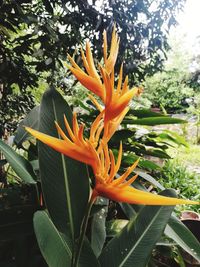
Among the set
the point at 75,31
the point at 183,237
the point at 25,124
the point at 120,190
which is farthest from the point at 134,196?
the point at 75,31

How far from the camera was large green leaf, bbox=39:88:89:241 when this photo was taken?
0.67 meters

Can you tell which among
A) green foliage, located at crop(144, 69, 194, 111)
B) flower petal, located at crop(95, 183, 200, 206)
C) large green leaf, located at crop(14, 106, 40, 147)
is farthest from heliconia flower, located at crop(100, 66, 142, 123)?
green foliage, located at crop(144, 69, 194, 111)

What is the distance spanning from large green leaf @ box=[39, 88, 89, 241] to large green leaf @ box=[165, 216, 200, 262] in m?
0.35

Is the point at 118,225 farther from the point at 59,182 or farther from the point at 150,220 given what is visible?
the point at 59,182

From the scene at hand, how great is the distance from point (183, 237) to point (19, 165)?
0.53 m

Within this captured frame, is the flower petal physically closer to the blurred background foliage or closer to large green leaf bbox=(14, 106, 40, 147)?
large green leaf bbox=(14, 106, 40, 147)

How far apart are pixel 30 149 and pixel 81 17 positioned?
2.51ft

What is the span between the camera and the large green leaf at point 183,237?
86 centimetres

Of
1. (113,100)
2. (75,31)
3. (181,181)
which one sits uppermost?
(75,31)

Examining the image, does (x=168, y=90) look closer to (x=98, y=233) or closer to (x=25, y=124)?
(x=25, y=124)

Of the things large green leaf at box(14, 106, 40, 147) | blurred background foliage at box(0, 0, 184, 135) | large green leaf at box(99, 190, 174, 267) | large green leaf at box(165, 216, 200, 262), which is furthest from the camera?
blurred background foliage at box(0, 0, 184, 135)

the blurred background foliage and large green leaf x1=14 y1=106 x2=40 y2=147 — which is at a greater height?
the blurred background foliage

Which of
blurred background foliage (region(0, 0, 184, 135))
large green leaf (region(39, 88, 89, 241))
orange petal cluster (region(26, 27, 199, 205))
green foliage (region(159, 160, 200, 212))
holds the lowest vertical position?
green foliage (region(159, 160, 200, 212))

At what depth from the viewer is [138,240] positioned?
80 centimetres
